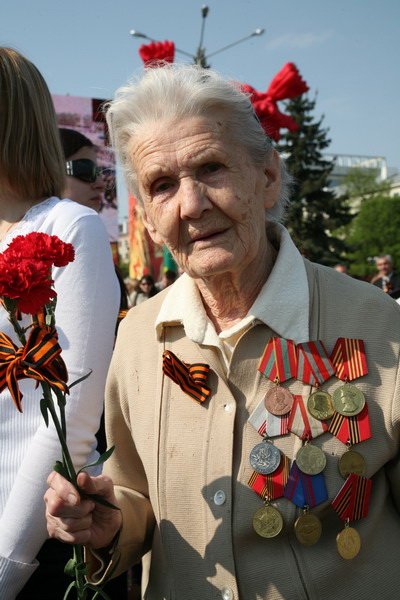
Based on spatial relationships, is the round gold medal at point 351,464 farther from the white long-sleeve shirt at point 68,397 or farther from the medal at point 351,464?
the white long-sleeve shirt at point 68,397

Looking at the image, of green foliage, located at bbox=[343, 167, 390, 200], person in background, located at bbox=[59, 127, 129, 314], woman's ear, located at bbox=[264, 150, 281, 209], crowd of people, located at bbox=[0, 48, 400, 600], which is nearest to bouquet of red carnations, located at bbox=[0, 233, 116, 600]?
crowd of people, located at bbox=[0, 48, 400, 600]

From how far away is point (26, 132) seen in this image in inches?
85.1

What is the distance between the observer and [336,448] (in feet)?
6.03

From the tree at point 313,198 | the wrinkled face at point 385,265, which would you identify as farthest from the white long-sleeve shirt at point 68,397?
the tree at point 313,198

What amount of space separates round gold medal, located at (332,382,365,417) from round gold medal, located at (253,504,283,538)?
35cm

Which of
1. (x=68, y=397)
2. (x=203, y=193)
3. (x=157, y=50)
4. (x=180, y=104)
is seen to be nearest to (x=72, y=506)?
(x=68, y=397)

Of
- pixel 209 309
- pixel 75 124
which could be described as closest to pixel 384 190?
pixel 75 124

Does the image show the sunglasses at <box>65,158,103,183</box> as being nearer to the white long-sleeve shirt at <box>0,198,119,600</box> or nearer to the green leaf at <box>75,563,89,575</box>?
the white long-sleeve shirt at <box>0,198,119,600</box>

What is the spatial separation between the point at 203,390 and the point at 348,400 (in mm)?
441

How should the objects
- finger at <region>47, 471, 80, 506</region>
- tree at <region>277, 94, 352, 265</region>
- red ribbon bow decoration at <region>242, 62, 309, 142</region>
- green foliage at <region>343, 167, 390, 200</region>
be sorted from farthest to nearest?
green foliage at <region>343, 167, 390, 200</region>, tree at <region>277, 94, 352, 265</region>, red ribbon bow decoration at <region>242, 62, 309, 142</region>, finger at <region>47, 471, 80, 506</region>

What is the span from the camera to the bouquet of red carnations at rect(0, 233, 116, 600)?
1.36 m

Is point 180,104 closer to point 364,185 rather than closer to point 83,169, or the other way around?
point 83,169

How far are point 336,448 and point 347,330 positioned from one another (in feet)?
1.18

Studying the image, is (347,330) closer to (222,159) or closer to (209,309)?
(209,309)
